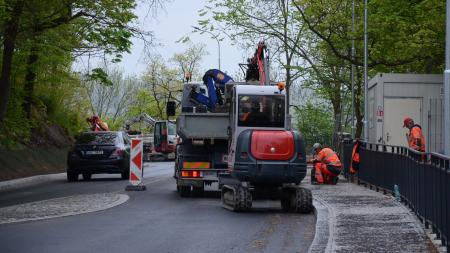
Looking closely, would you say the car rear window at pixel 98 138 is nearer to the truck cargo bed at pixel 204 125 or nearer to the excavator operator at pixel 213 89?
the excavator operator at pixel 213 89

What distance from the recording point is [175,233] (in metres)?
13.6

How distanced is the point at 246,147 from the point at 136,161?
6.54 metres

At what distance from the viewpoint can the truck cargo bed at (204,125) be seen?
21594 mm

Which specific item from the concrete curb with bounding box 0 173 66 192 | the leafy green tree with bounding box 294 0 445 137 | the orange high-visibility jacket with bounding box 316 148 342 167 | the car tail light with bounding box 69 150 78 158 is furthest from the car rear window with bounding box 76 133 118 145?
the leafy green tree with bounding box 294 0 445 137

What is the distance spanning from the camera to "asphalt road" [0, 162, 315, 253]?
11.9 metres

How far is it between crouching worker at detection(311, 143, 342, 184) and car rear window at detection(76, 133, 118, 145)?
6919 millimetres

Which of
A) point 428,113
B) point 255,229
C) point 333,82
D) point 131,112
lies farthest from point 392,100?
point 131,112

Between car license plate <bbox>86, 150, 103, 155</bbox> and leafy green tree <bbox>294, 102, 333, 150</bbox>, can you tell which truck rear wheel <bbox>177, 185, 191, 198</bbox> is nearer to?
car license plate <bbox>86, 150, 103, 155</bbox>

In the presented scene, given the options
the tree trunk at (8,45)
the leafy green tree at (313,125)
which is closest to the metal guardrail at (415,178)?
→ the tree trunk at (8,45)

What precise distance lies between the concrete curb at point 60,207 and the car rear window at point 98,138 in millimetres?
7374

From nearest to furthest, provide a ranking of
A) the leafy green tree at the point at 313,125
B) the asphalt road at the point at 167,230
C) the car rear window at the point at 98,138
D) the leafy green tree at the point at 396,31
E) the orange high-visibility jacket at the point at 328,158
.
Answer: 1. the asphalt road at the point at 167,230
2. the orange high-visibility jacket at the point at 328,158
3. the leafy green tree at the point at 396,31
4. the car rear window at the point at 98,138
5. the leafy green tree at the point at 313,125

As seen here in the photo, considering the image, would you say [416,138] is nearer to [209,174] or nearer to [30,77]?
[209,174]

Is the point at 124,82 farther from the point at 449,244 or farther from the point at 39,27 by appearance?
the point at 449,244

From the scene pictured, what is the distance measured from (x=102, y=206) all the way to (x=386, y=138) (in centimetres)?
1111
